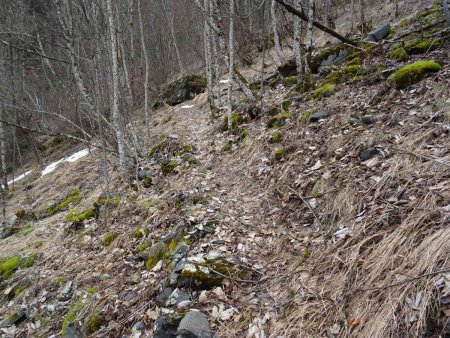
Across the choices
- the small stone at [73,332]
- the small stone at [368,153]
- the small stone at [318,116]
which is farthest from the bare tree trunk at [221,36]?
the small stone at [73,332]

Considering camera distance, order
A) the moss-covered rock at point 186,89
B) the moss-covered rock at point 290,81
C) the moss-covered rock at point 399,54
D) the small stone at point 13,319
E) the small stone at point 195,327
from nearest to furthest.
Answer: the small stone at point 195,327, the small stone at point 13,319, the moss-covered rock at point 399,54, the moss-covered rock at point 290,81, the moss-covered rock at point 186,89

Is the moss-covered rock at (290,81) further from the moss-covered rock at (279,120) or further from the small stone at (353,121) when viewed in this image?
the small stone at (353,121)

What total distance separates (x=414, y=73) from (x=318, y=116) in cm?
159

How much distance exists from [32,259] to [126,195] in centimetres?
201

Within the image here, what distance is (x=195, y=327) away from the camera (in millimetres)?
2572

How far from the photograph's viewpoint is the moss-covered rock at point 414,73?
4.69m

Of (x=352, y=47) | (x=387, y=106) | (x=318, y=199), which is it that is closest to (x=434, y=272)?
(x=318, y=199)

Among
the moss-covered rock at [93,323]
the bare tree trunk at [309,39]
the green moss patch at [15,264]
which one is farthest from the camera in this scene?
the bare tree trunk at [309,39]

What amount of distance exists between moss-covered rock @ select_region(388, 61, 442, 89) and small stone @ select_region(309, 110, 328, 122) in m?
1.19

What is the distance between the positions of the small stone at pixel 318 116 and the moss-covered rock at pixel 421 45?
7.12 feet

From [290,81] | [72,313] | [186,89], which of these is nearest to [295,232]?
[72,313]

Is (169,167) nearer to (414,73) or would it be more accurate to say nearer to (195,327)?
(195,327)

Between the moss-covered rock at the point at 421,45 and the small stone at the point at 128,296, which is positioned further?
the moss-covered rock at the point at 421,45

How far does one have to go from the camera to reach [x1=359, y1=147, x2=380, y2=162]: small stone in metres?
3.69
